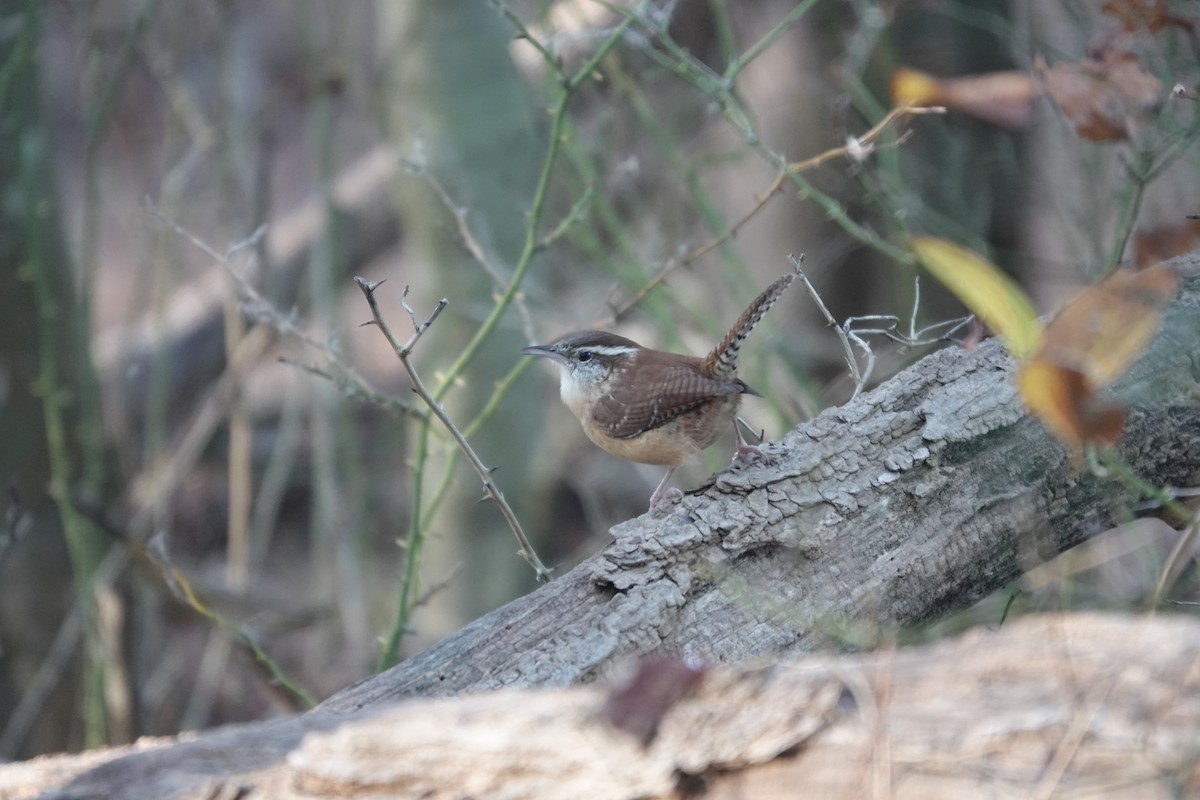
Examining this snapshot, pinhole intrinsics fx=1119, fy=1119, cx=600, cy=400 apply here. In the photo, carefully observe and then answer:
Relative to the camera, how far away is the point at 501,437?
5.46 metres

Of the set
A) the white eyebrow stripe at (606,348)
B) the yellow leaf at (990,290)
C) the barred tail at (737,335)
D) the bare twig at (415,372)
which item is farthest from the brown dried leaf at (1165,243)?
the white eyebrow stripe at (606,348)

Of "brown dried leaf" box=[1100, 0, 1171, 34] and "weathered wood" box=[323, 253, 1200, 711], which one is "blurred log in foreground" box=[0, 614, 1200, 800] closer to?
"weathered wood" box=[323, 253, 1200, 711]

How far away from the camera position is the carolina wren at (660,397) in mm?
3305

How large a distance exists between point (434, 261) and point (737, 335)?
251 centimetres

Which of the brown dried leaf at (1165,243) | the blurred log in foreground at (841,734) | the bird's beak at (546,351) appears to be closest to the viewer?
the blurred log in foreground at (841,734)

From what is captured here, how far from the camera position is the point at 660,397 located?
11.2ft

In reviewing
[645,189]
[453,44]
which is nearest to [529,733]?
[453,44]

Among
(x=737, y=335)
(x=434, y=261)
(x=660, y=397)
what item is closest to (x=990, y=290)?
(x=737, y=335)

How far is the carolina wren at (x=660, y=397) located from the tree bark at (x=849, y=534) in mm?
626

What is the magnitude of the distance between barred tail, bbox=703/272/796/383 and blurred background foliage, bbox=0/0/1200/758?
9.0 inches

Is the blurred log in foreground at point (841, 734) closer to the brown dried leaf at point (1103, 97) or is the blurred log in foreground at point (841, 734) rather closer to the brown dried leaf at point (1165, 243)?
the brown dried leaf at point (1165, 243)

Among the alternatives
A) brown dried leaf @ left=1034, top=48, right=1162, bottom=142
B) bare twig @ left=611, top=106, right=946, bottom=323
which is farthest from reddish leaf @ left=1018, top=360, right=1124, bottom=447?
bare twig @ left=611, top=106, right=946, bottom=323

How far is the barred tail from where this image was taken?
121 inches

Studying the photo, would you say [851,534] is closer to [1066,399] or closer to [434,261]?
[1066,399]
